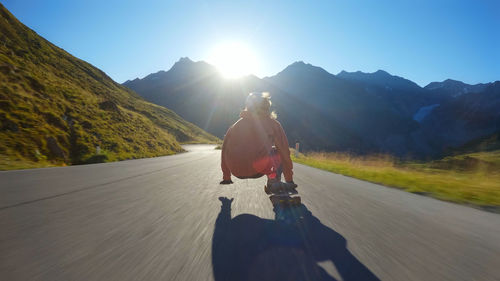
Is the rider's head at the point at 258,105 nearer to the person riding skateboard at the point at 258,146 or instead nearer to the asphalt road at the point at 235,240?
the person riding skateboard at the point at 258,146

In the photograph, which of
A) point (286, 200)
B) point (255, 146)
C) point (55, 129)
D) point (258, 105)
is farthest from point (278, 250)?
point (55, 129)

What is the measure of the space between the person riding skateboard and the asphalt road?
59 centimetres

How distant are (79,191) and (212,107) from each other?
6790 inches

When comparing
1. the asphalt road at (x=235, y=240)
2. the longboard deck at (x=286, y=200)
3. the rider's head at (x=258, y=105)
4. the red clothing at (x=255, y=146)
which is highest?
the rider's head at (x=258, y=105)

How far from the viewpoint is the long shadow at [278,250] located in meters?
1.76

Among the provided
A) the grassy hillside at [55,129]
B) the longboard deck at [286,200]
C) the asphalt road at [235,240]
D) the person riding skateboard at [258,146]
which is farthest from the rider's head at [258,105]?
the grassy hillside at [55,129]

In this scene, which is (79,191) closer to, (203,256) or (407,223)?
(203,256)

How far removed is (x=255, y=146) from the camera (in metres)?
4.10

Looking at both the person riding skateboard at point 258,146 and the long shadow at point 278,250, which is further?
the person riding skateboard at point 258,146

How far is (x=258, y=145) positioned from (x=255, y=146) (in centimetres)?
5

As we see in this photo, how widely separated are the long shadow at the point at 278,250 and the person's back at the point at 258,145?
1.06m

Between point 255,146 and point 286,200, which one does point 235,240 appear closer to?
point 286,200

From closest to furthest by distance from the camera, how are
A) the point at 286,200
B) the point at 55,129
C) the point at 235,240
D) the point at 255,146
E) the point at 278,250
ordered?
the point at 278,250
the point at 235,240
the point at 286,200
the point at 255,146
the point at 55,129

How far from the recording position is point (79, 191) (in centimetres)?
470
